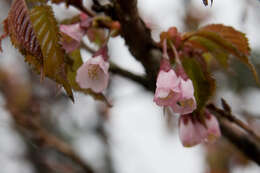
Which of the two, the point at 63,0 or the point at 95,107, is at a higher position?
the point at 95,107

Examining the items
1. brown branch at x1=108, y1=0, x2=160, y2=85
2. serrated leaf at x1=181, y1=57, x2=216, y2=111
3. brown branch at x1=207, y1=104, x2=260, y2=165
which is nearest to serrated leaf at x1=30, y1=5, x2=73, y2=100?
brown branch at x1=108, y1=0, x2=160, y2=85

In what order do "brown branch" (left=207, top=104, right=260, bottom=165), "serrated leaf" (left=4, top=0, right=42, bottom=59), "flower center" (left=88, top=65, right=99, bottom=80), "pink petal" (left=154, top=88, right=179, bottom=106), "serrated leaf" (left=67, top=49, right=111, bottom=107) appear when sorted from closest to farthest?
"serrated leaf" (left=4, top=0, right=42, bottom=59) < "pink petal" (left=154, top=88, right=179, bottom=106) < "flower center" (left=88, top=65, right=99, bottom=80) < "serrated leaf" (left=67, top=49, right=111, bottom=107) < "brown branch" (left=207, top=104, right=260, bottom=165)

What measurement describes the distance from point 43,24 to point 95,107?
2.63 m

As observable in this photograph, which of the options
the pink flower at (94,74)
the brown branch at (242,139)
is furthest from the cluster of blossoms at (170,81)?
the brown branch at (242,139)

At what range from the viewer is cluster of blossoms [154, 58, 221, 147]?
0.70 m

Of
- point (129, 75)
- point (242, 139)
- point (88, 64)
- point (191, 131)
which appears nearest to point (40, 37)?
point (88, 64)

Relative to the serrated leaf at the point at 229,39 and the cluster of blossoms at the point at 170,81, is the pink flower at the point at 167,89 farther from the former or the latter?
the serrated leaf at the point at 229,39

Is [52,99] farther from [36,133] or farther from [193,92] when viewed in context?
[193,92]

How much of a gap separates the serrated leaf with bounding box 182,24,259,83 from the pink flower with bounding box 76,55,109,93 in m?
0.23

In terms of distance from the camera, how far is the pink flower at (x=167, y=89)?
0.70m

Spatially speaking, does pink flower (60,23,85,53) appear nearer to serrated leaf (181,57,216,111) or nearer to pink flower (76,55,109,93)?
pink flower (76,55,109,93)

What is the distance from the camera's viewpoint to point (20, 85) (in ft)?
9.99

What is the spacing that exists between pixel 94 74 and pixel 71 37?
11cm

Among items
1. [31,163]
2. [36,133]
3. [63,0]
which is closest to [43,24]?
[63,0]
